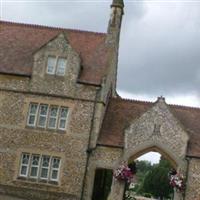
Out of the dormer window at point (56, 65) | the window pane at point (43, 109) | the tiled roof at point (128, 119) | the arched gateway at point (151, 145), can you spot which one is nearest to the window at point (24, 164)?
the window pane at point (43, 109)

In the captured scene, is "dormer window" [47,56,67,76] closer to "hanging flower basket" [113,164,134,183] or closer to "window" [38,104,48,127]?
"window" [38,104,48,127]

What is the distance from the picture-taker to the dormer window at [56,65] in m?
Result: 31.1

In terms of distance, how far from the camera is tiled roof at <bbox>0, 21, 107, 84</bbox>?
31.4 m

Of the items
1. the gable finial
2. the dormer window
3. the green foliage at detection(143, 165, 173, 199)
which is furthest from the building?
the green foliage at detection(143, 165, 173, 199)

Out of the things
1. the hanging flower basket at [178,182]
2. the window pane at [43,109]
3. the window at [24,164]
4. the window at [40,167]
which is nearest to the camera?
the hanging flower basket at [178,182]

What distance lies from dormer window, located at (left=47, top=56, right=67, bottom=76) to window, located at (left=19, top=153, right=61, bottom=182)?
524 centimetres

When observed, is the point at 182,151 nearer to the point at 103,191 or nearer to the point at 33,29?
the point at 103,191

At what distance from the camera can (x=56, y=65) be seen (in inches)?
1227

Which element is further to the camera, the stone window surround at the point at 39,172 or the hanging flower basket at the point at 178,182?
the stone window surround at the point at 39,172

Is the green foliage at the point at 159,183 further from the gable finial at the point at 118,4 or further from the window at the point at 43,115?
the window at the point at 43,115

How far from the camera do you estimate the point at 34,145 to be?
99.4 ft

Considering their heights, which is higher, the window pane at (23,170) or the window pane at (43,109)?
the window pane at (43,109)

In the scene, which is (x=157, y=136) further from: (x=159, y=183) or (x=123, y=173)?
(x=159, y=183)

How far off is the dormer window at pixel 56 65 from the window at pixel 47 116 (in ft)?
7.17
